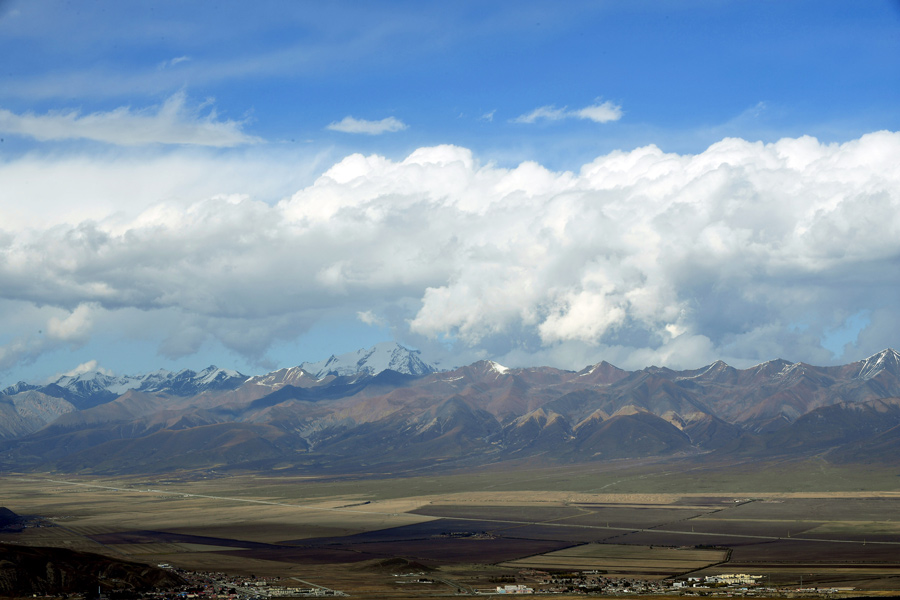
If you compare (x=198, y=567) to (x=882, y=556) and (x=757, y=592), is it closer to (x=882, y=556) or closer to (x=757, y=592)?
(x=757, y=592)

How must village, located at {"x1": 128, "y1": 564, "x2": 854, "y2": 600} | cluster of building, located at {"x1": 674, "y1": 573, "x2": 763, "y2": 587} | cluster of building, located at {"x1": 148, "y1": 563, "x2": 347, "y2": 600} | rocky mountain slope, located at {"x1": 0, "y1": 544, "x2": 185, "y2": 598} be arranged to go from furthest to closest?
cluster of building, located at {"x1": 674, "y1": 573, "x2": 763, "y2": 587}
village, located at {"x1": 128, "y1": 564, "x2": 854, "y2": 600}
cluster of building, located at {"x1": 148, "y1": 563, "x2": 347, "y2": 600}
rocky mountain slope, located at {"x1": 0, "y1": 544, "x2": 185, "y2": 598}

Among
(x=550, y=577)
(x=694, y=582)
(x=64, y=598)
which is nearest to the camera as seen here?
(x=64, y=598)

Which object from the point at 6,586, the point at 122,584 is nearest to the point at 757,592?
the point at 122,584

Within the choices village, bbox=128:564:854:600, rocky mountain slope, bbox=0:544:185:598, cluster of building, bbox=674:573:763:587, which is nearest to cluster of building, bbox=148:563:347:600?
village, bbox=128:564:854:600

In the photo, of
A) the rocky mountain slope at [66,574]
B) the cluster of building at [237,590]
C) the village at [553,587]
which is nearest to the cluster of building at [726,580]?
the village at [553,587]

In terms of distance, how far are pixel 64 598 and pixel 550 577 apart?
7685 centimetres

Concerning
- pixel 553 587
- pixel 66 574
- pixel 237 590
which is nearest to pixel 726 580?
pixel 553 587

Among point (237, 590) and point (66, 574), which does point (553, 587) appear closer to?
point (237, 590)

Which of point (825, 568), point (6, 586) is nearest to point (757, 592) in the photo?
point (825, 568)

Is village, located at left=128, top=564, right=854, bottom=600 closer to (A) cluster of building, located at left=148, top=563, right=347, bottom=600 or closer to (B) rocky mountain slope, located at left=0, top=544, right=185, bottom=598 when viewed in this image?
(A) cluster of building, located at left=148, top=563, right=347, bottom=600

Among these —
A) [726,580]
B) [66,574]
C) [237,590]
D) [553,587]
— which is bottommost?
[726,580]

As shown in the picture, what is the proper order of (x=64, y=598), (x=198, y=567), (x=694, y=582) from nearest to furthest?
(x=64, y=598)
(x=694, y=582)
(x=198, y=567)

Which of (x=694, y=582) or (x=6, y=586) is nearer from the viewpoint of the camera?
(x=6, y=586)

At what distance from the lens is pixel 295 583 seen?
15812 cm
